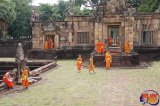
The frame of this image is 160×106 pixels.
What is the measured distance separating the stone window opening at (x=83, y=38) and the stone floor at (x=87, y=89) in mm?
10255

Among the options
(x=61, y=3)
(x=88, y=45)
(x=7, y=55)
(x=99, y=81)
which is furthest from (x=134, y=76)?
(x=61, y=3)

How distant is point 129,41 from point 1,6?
1998 cm

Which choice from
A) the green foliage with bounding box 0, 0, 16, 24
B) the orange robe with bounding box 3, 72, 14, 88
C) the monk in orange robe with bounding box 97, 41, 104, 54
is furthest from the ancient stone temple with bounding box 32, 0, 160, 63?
the orange robe with bounding box 3, 72, 14, 88

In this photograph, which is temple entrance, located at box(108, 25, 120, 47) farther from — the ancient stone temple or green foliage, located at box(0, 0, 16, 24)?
green foliage, located at box(0, 0, 16, 24)

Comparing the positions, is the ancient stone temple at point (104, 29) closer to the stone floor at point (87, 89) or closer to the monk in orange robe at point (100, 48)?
the monk in orange robe at point (100, 48)

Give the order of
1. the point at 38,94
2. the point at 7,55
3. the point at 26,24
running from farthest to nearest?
the point at 26,24, the point at 7,55, the point at 38,94

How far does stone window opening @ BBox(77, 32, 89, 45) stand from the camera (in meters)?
33.2

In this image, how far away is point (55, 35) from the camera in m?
33.8

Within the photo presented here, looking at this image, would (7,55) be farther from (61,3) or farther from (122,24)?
(61,3)

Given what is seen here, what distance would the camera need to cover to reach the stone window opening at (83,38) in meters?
33.2

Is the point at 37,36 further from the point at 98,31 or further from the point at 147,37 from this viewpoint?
the point at 147,37

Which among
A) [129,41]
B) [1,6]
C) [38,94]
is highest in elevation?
[1,6]

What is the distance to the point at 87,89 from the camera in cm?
1630

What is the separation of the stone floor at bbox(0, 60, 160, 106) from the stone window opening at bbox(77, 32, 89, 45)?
404 inches
